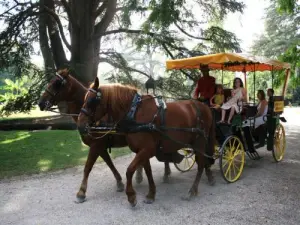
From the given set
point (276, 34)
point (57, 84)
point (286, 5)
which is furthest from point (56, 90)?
point (276, 34)

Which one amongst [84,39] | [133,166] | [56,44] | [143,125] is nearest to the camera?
[133,166]

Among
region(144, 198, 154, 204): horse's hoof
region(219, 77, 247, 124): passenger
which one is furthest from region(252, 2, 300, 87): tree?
region(144, 198, 154, 204): horse's hoof

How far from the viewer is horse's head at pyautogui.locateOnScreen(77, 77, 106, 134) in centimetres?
465

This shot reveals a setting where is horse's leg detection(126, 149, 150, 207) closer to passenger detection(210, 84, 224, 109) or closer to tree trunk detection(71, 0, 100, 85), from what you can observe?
passenger detection(210, 84, 224, 109)

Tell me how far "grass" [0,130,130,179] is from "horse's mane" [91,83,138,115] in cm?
336

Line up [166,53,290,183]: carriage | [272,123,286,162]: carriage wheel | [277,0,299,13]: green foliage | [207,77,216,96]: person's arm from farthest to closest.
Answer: [277,0,299,13]: green foliage < [272,123,286,162]: carriage wheel < [207,77,216,96]: person's arm < [166,53,290,183]: carriage

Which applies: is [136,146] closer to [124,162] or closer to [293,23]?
[124,162]

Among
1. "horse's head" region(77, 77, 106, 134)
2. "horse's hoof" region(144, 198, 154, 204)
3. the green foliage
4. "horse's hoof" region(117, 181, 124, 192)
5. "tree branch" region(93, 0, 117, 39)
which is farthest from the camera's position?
"tree branch" region(93, 0, 117, 39)

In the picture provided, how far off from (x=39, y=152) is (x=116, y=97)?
17.6ft

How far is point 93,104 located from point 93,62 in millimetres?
9983

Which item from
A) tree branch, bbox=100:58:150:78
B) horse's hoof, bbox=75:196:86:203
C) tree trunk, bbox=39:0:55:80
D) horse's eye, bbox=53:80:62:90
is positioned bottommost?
horse's hoof, bbox=75:196:86:203

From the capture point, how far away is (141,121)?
496 centimetres

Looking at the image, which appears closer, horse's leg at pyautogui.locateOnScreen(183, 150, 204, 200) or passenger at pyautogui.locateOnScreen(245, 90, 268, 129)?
horse's leg at pyautogui.locateOnScreen(183, 150, 204, 200)

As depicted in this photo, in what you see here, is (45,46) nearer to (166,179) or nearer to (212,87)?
(212,87)
